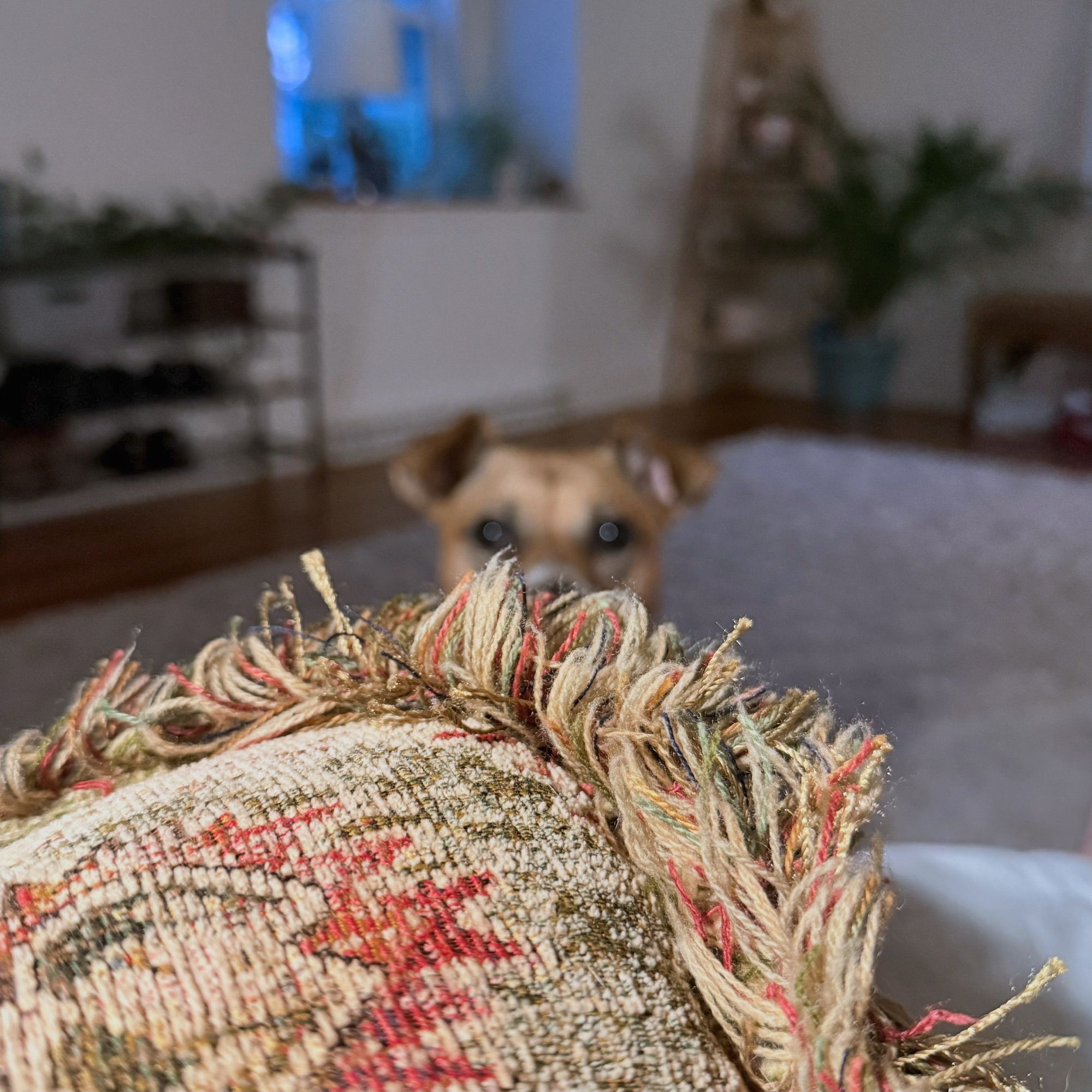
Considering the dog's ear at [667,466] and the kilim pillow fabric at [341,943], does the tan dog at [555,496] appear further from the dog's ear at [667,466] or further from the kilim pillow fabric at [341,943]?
the kilim pillow fabric at [341,943]

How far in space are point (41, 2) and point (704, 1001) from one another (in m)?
3.05

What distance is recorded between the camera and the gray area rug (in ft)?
4.56

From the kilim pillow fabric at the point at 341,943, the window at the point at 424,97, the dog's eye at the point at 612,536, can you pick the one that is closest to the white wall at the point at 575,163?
the window at the point at 424,97

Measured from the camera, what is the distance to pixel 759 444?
3.51m

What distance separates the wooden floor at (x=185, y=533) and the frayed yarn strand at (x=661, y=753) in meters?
1.36

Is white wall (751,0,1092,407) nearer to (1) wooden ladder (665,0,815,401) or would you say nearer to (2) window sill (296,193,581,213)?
(1) wooden ladder (665,0,815,401)

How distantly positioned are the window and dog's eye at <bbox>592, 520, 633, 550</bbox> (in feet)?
7.74

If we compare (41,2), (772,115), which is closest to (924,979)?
(41,2)

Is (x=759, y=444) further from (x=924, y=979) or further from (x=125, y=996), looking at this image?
(x=125, y=996)

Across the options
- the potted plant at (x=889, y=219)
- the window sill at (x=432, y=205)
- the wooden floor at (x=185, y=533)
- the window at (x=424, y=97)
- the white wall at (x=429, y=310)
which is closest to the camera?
the wooden floor at (x=185, y=533)

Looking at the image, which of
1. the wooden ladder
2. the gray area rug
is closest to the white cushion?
the gray area rug

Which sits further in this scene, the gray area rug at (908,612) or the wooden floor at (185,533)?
the wooden floor at (185,533)

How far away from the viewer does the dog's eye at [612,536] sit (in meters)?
1.43

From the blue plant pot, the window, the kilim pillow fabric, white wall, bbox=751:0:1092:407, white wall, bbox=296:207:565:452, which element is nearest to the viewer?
the kilim pillow fabric
